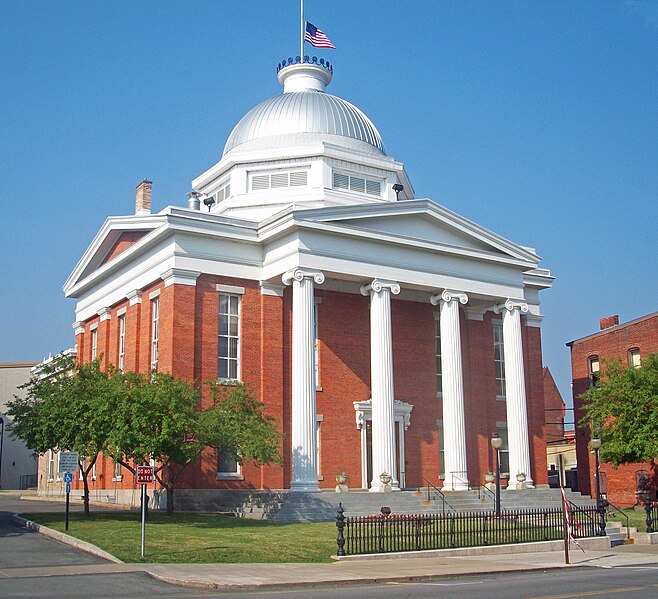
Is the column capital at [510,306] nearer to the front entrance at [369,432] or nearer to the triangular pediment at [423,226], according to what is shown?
the triangular pediment at [423,226]

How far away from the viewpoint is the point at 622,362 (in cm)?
5062

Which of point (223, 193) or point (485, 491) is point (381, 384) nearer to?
point (485, 491)

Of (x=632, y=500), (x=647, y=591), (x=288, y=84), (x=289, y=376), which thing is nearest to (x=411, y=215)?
(x=289, y=376)

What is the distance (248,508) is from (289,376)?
272 inches

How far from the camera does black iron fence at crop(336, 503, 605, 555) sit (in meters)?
24.5

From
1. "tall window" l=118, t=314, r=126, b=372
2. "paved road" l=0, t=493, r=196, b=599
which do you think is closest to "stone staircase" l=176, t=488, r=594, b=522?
"tall window" l=118, t=314, r=126, b=372

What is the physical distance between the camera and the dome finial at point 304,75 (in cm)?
5375

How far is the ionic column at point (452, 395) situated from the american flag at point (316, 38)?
17.4m

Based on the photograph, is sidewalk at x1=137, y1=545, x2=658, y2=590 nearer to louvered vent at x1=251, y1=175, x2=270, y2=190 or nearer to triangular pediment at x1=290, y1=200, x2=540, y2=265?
triangular pediment at x1=290, y1=200, x2=540, y2=265

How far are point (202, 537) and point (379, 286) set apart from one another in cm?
1600

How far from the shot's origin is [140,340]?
133ft

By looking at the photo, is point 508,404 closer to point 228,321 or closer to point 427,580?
point 228,321

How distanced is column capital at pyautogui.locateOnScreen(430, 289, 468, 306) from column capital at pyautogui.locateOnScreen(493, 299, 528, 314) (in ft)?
8.93

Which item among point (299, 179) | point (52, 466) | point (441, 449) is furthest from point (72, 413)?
point (52, 466)
